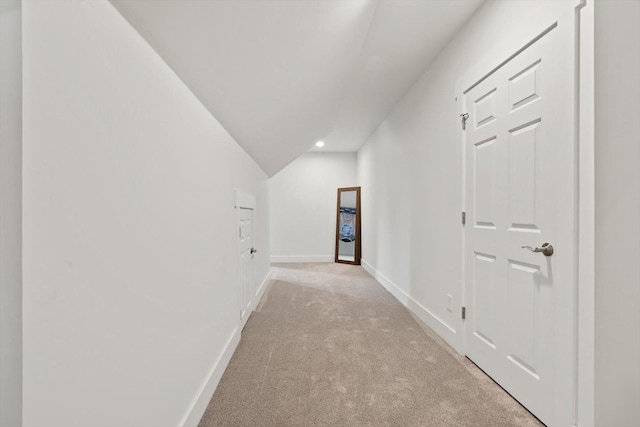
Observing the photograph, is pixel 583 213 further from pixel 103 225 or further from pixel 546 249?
pixel 103 225

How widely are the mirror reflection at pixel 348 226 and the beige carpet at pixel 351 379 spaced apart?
3336mm

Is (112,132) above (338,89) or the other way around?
the other way around

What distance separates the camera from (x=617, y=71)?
3.80 feet

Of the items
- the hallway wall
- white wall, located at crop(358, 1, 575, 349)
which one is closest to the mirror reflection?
the hallway wall

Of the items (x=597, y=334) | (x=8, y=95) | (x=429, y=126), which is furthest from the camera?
(x=429, y=126)

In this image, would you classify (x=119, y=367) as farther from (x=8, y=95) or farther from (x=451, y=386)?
(x=451, y=386)

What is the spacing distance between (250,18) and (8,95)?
836mm

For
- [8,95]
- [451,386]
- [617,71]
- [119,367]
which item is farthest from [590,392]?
[8,95]

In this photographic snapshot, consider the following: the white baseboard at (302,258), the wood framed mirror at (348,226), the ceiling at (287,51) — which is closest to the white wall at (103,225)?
the ceiling at (287,51)

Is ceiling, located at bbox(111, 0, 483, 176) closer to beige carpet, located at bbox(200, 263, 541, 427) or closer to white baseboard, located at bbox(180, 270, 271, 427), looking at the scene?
white baseboard, located at bbox(180, 270, 271, 427)

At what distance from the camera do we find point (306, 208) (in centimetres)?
679

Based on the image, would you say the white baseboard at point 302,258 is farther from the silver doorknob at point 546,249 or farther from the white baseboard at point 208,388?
the silver doorknob at point 546,249

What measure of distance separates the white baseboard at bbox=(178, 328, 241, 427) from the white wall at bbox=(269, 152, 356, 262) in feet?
14.9

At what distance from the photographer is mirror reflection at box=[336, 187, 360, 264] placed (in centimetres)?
648
